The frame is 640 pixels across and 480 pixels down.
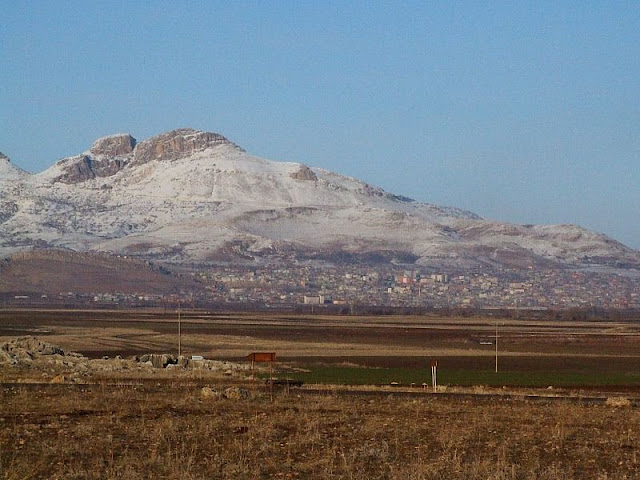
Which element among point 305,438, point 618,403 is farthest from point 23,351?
point 305,438

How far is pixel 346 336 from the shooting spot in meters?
103

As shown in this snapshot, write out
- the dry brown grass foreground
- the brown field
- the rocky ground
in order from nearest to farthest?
1. the dry brown grass foreground
2. the brown field
3. the rocky ground

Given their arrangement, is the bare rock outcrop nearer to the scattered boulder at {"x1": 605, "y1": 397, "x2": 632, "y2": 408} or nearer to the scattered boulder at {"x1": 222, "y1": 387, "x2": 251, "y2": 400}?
the scattered boulder at {"x1": 222, "y1": 387, "x2": 251, "y2": 400}

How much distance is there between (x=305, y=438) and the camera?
22234 millimetres

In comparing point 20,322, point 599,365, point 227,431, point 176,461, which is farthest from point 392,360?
point 20,322

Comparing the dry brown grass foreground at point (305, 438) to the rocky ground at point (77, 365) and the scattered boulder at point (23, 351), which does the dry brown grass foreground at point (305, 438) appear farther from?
the scattered boulder at point (23, 351)

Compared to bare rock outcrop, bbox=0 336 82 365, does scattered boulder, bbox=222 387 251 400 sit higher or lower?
higher

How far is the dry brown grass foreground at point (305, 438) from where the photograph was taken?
1873 centimetres

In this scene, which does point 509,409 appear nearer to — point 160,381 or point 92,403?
point 92,403

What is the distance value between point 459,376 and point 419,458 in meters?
31.0

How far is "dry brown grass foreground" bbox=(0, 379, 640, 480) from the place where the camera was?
18.7 metres

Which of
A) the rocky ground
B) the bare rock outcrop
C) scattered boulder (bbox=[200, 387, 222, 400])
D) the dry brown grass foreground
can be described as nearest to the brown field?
the dry brown grass foreground

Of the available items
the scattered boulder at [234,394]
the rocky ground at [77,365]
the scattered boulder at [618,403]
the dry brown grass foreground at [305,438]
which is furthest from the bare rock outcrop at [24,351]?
the scattered boulder at [618,403]

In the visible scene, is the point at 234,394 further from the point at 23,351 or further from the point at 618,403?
the point at 23,351
